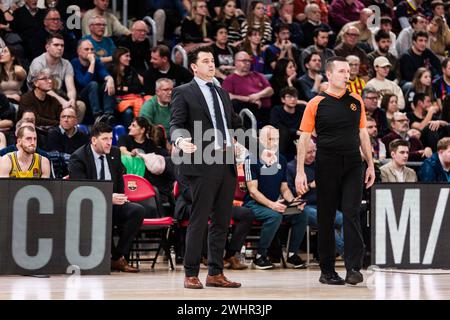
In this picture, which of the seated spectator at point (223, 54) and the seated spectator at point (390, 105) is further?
the seated spectator at point (223, 54)

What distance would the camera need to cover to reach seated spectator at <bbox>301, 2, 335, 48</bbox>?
53.0 ft

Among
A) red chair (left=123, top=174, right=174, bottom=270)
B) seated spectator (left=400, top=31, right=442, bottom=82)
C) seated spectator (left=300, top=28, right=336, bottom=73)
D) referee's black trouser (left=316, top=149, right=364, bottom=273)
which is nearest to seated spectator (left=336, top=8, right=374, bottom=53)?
seated spectator (left=400, top=31, right=442, bottom=82)

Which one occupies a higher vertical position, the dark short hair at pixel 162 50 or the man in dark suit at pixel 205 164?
the dark short hair at pixel 162 50

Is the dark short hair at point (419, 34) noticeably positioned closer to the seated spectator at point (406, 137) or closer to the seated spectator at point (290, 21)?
the seated spectator at point (290, 21)

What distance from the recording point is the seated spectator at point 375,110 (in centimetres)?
1363

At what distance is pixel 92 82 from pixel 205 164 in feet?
18.1

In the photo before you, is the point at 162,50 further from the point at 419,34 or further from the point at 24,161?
the point at 419,34

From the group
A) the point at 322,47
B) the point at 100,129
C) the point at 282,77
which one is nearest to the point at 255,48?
the point at 282,77

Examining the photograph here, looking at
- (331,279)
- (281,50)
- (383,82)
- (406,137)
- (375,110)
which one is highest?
(281,50)

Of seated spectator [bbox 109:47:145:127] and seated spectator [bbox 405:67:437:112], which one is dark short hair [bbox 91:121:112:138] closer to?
seated spectator [bbox 109:47:145:127]

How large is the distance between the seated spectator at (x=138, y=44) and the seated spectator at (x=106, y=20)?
0.41 m

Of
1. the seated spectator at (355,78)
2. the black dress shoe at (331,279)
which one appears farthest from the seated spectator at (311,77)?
the black dress shoe at (331,279)

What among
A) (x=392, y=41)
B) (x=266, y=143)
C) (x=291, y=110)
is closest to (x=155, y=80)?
(x=291, y=110)

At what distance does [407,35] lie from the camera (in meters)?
16.7
